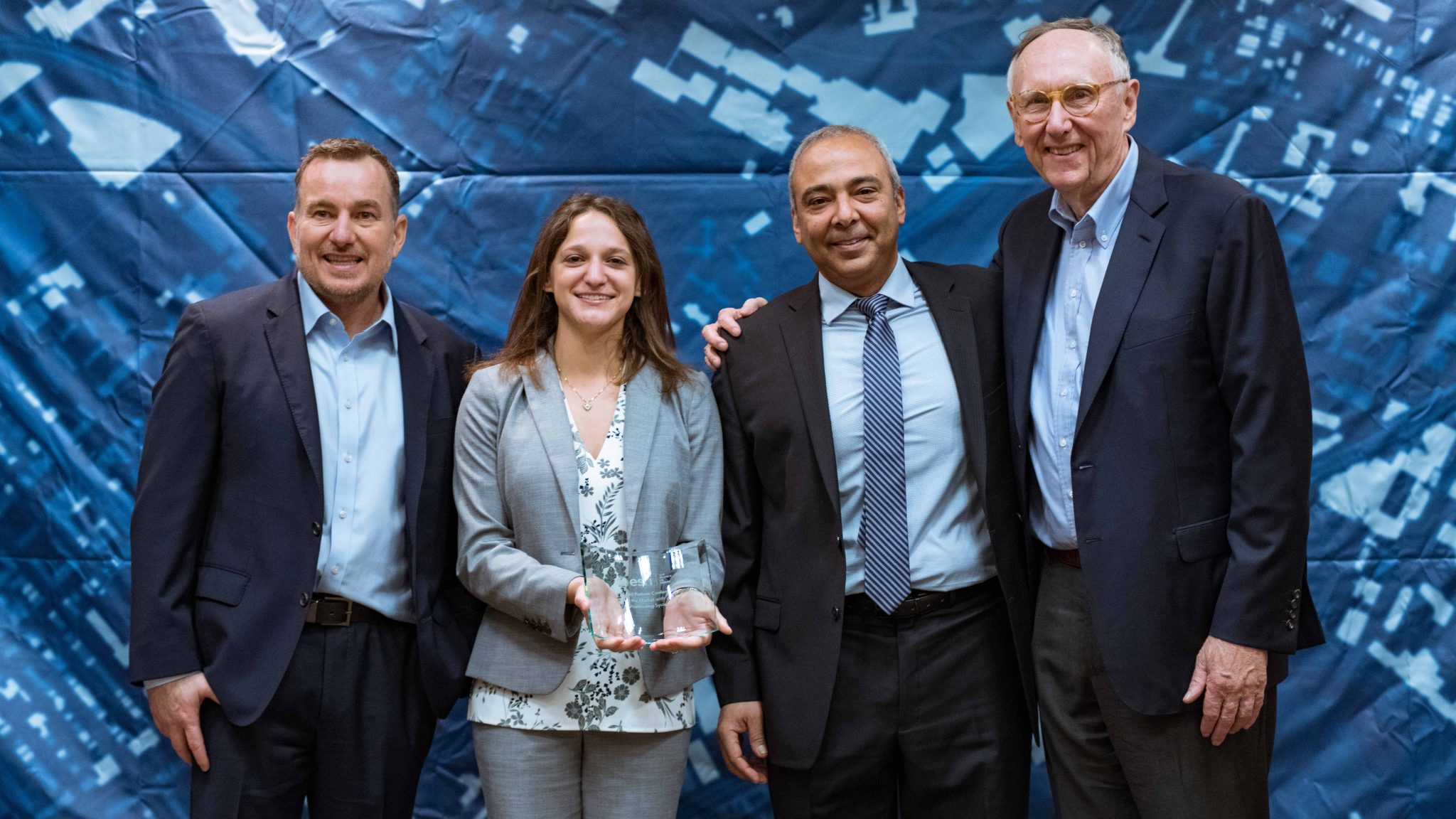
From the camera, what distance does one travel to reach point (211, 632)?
2.09 metres

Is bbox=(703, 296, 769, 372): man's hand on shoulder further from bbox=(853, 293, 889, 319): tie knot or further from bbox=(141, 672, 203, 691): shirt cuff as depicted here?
bbox=(141, 672, 203, 691): shirt cuff

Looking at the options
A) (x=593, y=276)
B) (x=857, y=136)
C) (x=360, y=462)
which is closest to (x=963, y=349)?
(x=857, y=136)


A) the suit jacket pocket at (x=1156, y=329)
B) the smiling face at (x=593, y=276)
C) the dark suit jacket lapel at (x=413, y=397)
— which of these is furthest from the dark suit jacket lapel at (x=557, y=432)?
the suit jacket pocket at (x=1156, y=329)

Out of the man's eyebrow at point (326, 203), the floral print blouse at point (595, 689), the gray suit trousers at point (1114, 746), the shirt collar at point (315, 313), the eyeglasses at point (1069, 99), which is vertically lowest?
the gray suit trousers at point (1114, 746)

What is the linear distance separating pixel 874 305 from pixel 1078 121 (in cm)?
51

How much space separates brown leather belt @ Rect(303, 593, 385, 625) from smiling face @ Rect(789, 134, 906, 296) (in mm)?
1130

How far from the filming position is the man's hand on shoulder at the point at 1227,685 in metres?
1.83

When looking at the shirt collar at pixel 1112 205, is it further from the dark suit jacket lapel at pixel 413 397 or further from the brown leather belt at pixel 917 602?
the dark suit jacket lapel at pixel 413 397

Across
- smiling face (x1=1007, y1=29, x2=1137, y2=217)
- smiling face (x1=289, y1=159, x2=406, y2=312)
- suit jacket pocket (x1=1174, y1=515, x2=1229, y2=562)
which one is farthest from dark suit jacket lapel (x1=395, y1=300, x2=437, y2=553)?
suit jacket pocket (x1=1174, y1=515, x2=1229, y2=562)

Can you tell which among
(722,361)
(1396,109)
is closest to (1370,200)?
(1396,109)

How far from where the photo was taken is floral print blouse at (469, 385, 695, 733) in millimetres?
2010

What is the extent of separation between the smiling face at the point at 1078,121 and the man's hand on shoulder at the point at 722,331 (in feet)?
2.17

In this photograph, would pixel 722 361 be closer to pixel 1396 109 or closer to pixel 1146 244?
pixel 1146 244

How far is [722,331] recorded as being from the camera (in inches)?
92.1
